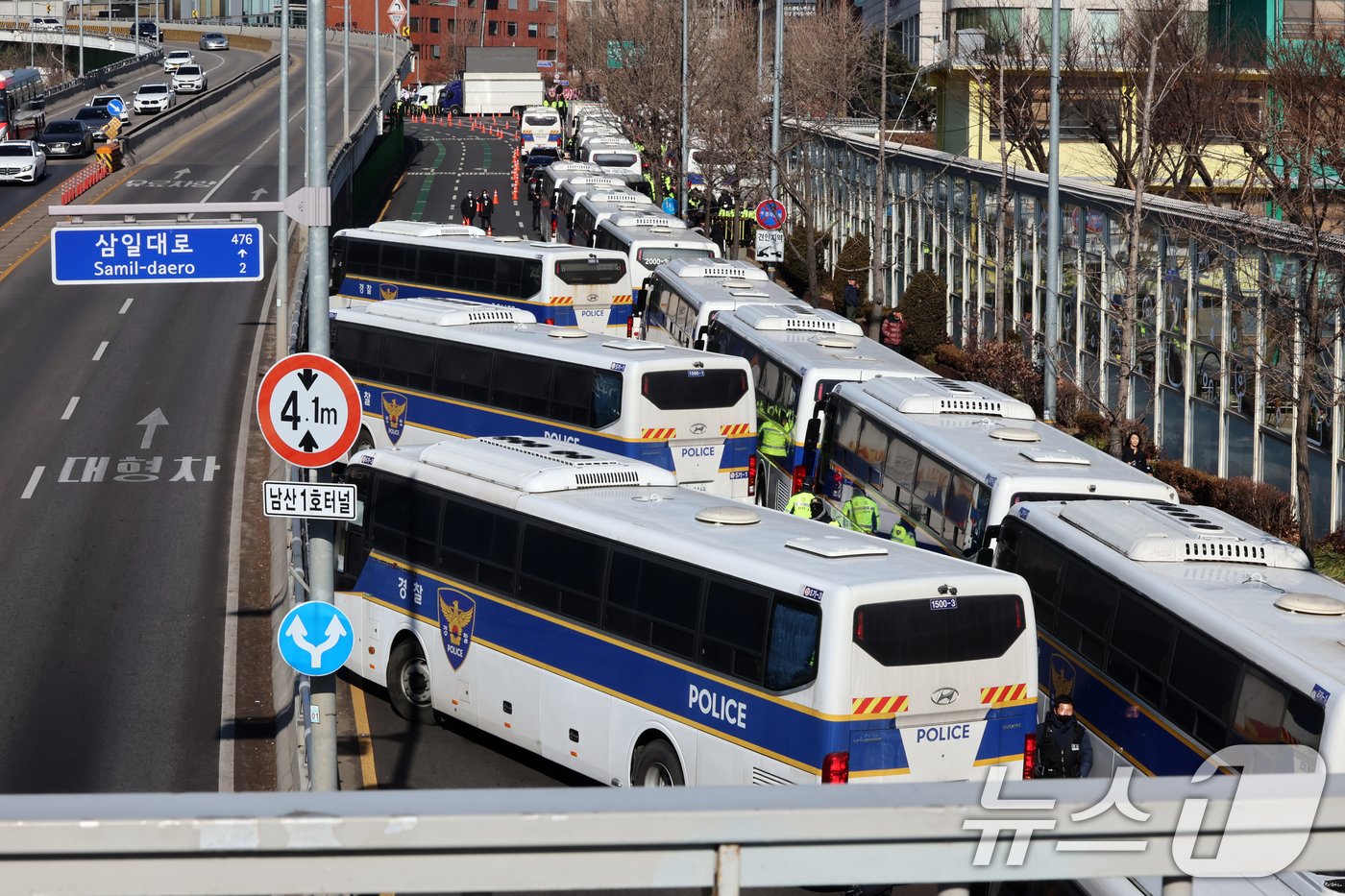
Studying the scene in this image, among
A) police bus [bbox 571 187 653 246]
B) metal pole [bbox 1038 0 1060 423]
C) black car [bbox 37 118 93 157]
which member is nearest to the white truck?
black car [bbox 37 118 93 157]

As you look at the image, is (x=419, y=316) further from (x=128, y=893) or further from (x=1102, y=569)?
(x=128, y=893)

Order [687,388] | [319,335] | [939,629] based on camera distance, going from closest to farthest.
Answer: [939,629] → [319,335] → [687,388]

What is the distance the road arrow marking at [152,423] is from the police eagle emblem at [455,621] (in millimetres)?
15911

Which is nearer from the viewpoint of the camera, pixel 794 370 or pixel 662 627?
pixel 662 627

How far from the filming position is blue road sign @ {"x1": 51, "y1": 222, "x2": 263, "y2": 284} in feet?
51.0

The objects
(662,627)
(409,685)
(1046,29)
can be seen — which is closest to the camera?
(662,627)

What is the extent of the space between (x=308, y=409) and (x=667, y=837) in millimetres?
10357

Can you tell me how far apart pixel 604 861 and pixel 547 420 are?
921 inches

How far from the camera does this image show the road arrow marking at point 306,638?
12.8 metres

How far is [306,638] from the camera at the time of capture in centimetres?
1286

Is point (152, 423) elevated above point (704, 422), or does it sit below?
below

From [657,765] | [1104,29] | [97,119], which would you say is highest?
[1104,29]

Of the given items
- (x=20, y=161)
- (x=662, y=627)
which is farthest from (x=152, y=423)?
(x=20, y=161)

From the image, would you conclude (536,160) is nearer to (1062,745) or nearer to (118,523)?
(118,523)
